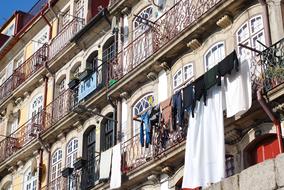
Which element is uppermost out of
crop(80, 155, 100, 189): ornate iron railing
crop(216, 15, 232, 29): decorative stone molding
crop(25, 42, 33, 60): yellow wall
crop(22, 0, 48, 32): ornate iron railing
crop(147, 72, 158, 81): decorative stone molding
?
crop(22, 0, 48, 32): ornate iron railing

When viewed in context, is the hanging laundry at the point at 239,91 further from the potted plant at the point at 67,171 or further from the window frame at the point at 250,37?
the potted plant at the point at 67,171

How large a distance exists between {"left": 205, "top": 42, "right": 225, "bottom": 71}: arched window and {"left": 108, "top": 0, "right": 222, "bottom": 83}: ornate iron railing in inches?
34.1

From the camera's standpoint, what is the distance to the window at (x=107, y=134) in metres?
20.9

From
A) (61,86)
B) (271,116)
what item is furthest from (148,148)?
(61,86)

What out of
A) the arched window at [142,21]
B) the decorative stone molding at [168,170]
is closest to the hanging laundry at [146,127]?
the decorative stone molding at [168,170]

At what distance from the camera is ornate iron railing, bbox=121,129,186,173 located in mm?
16672

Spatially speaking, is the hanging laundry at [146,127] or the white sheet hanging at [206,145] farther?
the hanging laundry at [146,127]

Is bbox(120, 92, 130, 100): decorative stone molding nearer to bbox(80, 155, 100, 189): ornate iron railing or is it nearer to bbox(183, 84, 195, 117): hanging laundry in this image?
bbox(80, 155, 100, 189): ornate iron railing

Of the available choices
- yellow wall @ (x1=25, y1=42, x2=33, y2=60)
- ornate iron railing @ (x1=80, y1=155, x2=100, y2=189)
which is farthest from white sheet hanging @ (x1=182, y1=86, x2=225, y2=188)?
yellow wall @ (x1=25, y1=42, x2=33, y2=60)

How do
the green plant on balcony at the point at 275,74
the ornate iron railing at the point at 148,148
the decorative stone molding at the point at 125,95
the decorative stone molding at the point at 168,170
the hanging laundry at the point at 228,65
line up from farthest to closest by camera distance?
the decorative stone molding at the point at 125,95 → the decorative stone molding at the point at 168,170 → the ornate iron railing at the point at 148,148 → the hanging laundry at the point at 228,65 → the green plant on balcony at the point at 275,74

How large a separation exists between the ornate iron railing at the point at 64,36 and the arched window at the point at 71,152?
13.2 ft

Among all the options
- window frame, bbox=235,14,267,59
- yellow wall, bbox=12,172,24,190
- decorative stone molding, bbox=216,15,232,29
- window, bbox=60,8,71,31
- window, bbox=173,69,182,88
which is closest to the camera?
window frame, bbox=235,14,267,59

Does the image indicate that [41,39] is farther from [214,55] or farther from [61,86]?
[214,55]

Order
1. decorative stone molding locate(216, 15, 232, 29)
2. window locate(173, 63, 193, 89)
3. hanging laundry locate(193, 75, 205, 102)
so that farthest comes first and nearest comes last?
1. window locate(173, 63, 193, 89)
2. decorative stone molding locate(216, 15, 232, 29)
3. hanging laundry locate(193, 75, 205, 102)
